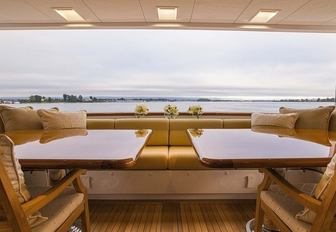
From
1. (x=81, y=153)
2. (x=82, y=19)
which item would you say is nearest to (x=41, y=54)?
(x=82, y=19)

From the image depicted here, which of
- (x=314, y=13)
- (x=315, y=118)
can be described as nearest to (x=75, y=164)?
(x=315, y=118)

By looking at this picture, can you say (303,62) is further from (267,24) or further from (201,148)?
(201,148)

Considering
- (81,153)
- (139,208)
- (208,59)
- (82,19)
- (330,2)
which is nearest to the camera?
(81,153)

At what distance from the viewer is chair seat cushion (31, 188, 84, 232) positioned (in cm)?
104

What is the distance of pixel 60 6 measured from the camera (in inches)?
119

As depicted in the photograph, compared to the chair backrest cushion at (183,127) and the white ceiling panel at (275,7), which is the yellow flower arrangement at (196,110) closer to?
the chair backrest cushion at (183,127)

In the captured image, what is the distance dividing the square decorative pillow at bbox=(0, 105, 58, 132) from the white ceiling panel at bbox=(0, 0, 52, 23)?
1.36m

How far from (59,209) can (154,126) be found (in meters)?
1.86

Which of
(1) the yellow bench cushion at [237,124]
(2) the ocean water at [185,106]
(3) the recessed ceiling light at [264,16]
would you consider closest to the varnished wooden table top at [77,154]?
(1) the yellow bench cushion at [237,124]

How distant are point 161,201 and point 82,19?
284 centimetres

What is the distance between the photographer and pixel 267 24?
3.71 metres

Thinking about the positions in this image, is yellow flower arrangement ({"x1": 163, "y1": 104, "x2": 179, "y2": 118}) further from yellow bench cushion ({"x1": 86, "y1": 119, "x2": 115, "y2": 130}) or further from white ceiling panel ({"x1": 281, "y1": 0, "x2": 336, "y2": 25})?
white ceiling panel ({"x1": 281, "y1": 0, "x2": 336, "y2": 25})

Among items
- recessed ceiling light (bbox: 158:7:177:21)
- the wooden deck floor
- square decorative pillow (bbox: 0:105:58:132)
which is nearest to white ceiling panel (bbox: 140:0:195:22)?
recessed ceiling light (bbox: 158:7:177:21)

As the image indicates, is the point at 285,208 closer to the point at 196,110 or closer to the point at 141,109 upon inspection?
the point at 196,110
